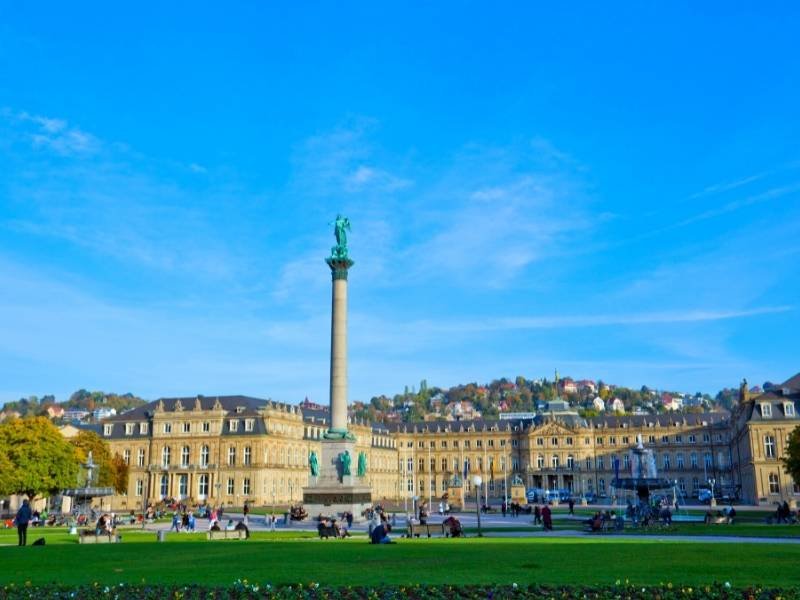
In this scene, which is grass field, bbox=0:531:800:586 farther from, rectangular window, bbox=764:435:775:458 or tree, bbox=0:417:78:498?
rectangular window, bbox=764:435:775:458

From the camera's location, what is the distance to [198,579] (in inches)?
863

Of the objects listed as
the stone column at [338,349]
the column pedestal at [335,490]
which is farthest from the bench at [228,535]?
the stone column at [338,349]

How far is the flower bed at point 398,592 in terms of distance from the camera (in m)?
17.7

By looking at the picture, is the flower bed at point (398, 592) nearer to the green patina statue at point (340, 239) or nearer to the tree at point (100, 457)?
the green patina statue at point (340, 239)

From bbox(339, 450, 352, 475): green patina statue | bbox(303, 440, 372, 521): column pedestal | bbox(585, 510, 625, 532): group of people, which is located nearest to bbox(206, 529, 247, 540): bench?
bbox(303, 440, 372, 521): column pedestal

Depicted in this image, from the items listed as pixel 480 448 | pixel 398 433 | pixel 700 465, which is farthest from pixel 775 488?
pixel 398 433

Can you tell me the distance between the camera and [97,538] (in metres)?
41.5

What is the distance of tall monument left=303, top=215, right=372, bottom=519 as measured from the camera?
61.4m

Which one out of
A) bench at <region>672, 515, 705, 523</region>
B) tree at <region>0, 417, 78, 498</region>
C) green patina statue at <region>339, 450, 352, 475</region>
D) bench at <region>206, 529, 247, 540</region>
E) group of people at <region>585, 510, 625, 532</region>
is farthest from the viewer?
tree at <region>0, 417, 78, 498</region>

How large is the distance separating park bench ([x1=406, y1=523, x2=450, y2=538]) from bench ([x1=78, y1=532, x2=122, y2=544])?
15.4m

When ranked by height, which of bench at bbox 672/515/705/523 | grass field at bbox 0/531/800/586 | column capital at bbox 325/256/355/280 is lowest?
bench at bbox 672/515/705/523

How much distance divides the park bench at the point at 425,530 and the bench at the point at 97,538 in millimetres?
15446

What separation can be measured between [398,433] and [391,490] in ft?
51.6

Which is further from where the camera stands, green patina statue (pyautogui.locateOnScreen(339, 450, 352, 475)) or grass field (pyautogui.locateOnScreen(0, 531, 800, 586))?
green patina statue (pyautogui.locateOnScreen(339, 450, 352, 475))
